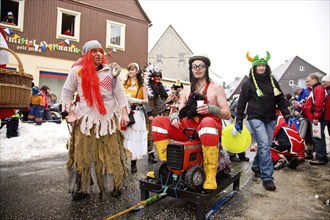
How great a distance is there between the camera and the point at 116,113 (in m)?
3.13

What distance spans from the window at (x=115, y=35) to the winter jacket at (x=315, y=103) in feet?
40.7

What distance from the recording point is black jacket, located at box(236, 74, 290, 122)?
12.4 ft

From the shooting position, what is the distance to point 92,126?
9.45 feet

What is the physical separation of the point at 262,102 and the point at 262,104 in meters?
0.03

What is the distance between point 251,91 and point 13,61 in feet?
40.6

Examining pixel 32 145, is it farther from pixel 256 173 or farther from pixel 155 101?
pixel 256 173

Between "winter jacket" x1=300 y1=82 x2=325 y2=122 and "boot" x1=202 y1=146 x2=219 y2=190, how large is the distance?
3.74 m

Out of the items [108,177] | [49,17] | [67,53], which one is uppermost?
[49,17]

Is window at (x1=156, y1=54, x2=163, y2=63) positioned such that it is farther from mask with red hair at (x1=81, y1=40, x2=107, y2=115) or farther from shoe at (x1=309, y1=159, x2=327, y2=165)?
mask with red hair at (x1=81, y1=40, x2=107, y2=115)

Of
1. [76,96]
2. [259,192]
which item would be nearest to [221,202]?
[259,192]

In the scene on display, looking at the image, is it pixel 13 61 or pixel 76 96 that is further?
pixel 13 61

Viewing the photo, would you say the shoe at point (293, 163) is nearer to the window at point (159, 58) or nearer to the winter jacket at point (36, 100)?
the winter jacket at point (36, 100)

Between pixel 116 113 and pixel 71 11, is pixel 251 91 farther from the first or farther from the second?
pixel 71 11

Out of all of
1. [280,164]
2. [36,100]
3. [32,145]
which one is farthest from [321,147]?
[36,100]
